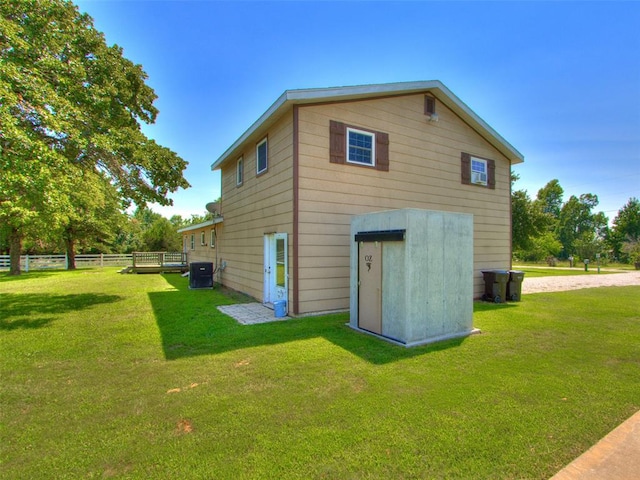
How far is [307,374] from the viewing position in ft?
12.7

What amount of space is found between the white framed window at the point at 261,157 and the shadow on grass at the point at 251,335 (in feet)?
13.6

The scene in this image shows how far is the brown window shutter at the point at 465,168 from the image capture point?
32.9 feet

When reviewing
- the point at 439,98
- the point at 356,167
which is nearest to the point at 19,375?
the point at 356,167

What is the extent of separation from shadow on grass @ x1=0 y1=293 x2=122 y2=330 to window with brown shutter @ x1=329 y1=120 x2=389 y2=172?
7.43 m

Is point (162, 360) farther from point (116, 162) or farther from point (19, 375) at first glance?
point (116, 162)

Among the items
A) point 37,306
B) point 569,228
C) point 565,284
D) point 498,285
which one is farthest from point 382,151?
point 569,228

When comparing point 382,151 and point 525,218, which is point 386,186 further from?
point 525,218

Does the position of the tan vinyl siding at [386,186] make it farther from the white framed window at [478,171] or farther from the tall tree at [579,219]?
the tall tree at [579,219]

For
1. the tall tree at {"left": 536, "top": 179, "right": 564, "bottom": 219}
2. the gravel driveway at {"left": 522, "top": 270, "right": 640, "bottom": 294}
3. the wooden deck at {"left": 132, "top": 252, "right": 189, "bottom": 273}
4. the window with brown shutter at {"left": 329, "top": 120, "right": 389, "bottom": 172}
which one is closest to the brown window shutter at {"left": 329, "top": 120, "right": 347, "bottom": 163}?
the window with brown shutter at {"left": 329, "top": 120, "right": 389, "bottom": 172}

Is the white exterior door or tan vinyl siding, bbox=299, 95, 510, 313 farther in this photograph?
the white exterior door

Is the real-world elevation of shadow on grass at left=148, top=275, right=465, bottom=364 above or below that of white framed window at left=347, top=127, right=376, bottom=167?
below

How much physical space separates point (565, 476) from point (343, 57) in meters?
9.67

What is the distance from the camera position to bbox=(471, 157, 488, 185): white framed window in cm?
1033

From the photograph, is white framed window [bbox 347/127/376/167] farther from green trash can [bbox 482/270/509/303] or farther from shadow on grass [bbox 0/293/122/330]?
shadow on grass [bbox 0/293/122/330]
